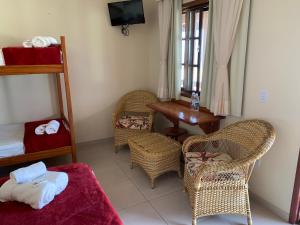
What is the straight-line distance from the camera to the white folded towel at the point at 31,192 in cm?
141

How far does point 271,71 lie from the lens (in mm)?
1973

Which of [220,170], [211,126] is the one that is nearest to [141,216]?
[220,170]

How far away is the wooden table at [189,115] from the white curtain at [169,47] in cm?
20

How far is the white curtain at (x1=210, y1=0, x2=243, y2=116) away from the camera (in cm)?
215

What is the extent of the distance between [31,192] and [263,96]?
197cm

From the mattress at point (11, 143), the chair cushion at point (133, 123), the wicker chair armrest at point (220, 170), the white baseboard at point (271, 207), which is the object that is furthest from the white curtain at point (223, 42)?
the mattress at point (11, 143)

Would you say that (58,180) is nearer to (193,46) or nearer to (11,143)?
(11,143)

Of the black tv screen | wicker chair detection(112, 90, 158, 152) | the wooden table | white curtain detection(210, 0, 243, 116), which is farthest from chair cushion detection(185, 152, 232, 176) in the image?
the black tv screen

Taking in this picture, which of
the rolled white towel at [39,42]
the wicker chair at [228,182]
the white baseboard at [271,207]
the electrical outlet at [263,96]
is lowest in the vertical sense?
the white baseboard at [271,207]

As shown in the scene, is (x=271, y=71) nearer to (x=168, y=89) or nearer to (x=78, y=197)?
(x=168, y=89)

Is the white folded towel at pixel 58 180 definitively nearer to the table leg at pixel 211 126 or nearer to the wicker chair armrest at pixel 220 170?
the wicker chair armrest at pixel 220 170

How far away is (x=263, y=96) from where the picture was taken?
206 centimetres

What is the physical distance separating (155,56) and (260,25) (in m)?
1.87

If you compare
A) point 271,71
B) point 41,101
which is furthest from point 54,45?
point 271,71
